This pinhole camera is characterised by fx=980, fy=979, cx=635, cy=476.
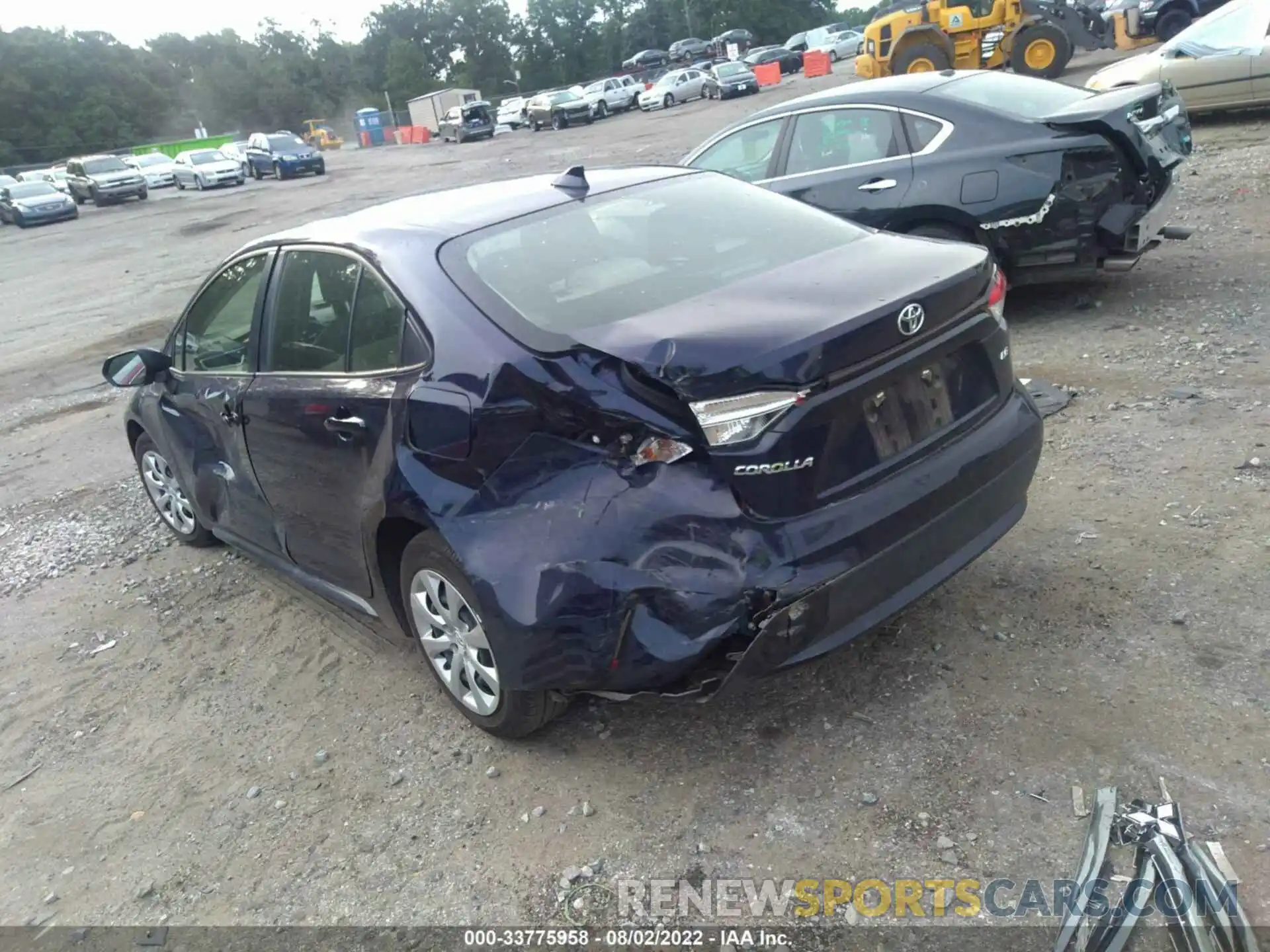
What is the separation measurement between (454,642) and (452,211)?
1.57m

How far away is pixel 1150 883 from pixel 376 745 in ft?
8.06

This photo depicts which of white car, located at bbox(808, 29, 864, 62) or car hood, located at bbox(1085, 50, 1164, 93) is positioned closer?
car hood, located at bbox(1085, 50, 1164, 93)

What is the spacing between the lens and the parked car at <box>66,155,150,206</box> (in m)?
36.9

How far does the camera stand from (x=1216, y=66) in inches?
469

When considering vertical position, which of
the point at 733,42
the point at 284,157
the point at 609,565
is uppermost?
the point at 733,42

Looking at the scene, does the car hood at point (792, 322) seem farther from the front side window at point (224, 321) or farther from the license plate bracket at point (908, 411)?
the front side window at point (224, 321)

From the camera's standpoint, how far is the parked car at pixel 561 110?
4162 cm

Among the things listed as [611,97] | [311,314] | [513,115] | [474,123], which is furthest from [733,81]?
[311,314]

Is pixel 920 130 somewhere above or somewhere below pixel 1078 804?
above

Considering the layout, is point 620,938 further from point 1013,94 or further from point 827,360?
point 1013,94

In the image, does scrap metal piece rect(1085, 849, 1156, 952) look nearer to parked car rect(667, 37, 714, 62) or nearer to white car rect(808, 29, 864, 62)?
white car rect(808, 29, 864, 62)

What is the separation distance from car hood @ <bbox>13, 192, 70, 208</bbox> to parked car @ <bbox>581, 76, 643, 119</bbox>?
20671 millimetres

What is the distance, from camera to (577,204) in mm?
3588

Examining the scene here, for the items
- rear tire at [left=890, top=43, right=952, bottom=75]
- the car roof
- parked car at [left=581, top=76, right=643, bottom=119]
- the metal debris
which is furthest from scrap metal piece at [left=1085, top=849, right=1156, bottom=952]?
parked car at [left=581, top=76, right=643, bottom=119]
